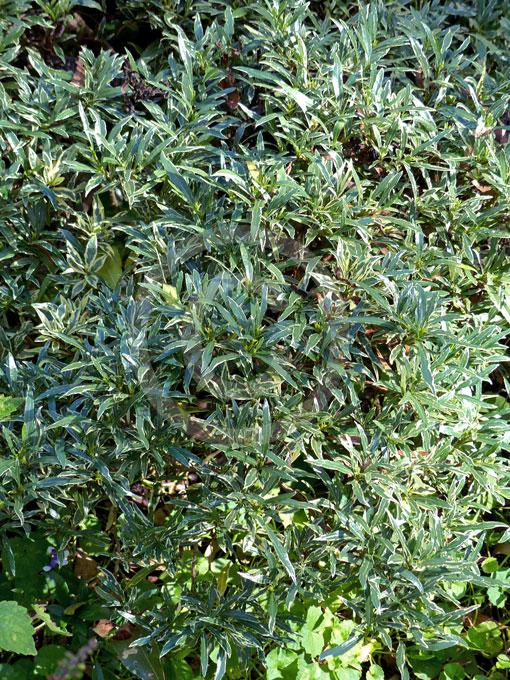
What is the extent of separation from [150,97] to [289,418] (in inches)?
48.2

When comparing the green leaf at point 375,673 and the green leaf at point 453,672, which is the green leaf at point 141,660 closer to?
the green leaf at point 375,673

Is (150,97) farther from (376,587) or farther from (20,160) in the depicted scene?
(376,587)

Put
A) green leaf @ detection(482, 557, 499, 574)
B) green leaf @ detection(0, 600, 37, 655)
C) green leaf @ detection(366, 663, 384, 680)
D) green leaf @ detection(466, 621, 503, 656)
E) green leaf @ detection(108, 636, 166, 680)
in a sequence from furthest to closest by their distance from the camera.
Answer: green leaf @ detection(482, 557, 499, 574) → green leaf @ detection(466, 621, 503, 656) → green leaf @ detection(366, 663, 384, 680) → green leaf @ detection(108, 636, 166, 680) → green leaf @ detection(0, 600, 37, 655)

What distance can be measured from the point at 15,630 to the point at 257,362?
2.92 ft

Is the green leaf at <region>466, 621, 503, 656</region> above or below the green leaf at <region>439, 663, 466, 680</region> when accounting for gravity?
above

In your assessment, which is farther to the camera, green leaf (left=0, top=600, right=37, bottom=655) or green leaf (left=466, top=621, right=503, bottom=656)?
green leaf (left=466, top=621, right=503, bottom=656)

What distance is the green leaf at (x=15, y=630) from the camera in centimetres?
171

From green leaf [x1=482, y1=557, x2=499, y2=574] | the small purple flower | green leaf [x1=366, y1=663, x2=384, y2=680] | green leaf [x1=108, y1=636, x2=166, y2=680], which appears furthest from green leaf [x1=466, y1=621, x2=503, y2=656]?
the small purple flower

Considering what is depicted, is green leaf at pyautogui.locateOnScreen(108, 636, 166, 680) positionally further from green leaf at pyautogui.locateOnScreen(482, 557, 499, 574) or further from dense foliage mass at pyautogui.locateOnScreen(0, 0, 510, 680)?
green leaf at pyautogui.locateOnScreen(482, 557, 499, 574)

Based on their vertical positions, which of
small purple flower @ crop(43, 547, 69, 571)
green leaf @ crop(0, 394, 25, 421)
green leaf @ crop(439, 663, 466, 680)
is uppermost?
green leaf @ crop(0, 394, 25, 421)

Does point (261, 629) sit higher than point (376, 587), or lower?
lower

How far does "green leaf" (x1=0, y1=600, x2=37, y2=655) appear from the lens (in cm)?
171

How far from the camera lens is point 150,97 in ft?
8.14

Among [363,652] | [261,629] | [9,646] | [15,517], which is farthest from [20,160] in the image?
[363,652]
